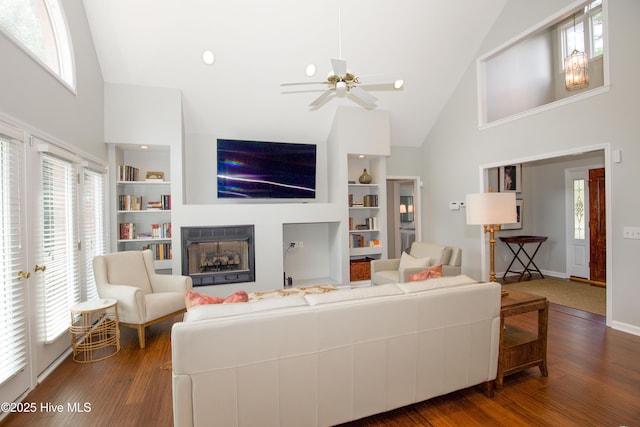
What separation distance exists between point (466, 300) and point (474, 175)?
387 centimetres

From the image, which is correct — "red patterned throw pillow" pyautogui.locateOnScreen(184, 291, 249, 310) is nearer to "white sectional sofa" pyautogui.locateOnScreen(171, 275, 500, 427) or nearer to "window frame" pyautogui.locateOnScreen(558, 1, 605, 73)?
"white sectional sofa" pyautogui.locateOnScreen(171, 275, 500, 427)

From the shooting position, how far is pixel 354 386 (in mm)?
1795

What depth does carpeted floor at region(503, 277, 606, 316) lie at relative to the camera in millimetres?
4174

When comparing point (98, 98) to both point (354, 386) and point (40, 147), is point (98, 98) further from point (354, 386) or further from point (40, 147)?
point (354, 386)

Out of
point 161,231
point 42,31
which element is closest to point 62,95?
point 42,31

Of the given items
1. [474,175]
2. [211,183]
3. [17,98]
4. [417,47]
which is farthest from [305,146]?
[17,98]

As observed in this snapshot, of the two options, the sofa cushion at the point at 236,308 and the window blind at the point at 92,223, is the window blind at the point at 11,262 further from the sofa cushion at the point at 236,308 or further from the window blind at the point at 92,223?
the sofa cushion at the point at 236,308

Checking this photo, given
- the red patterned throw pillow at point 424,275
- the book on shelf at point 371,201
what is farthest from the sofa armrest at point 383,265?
the red patterned throw pillow at point 424,275

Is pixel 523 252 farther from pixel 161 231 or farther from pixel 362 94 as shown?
pixel 161 231

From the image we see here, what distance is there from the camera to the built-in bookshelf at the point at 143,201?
4.52 m

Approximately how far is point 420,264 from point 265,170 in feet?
9.57

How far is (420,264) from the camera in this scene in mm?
4254

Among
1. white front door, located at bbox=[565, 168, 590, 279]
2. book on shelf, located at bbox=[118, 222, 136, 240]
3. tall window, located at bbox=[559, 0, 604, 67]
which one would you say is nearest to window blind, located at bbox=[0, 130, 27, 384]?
book on shelf, located at bbox=[118, 222, 136, 240]

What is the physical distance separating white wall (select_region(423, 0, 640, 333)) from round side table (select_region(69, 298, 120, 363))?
17.5 ft
